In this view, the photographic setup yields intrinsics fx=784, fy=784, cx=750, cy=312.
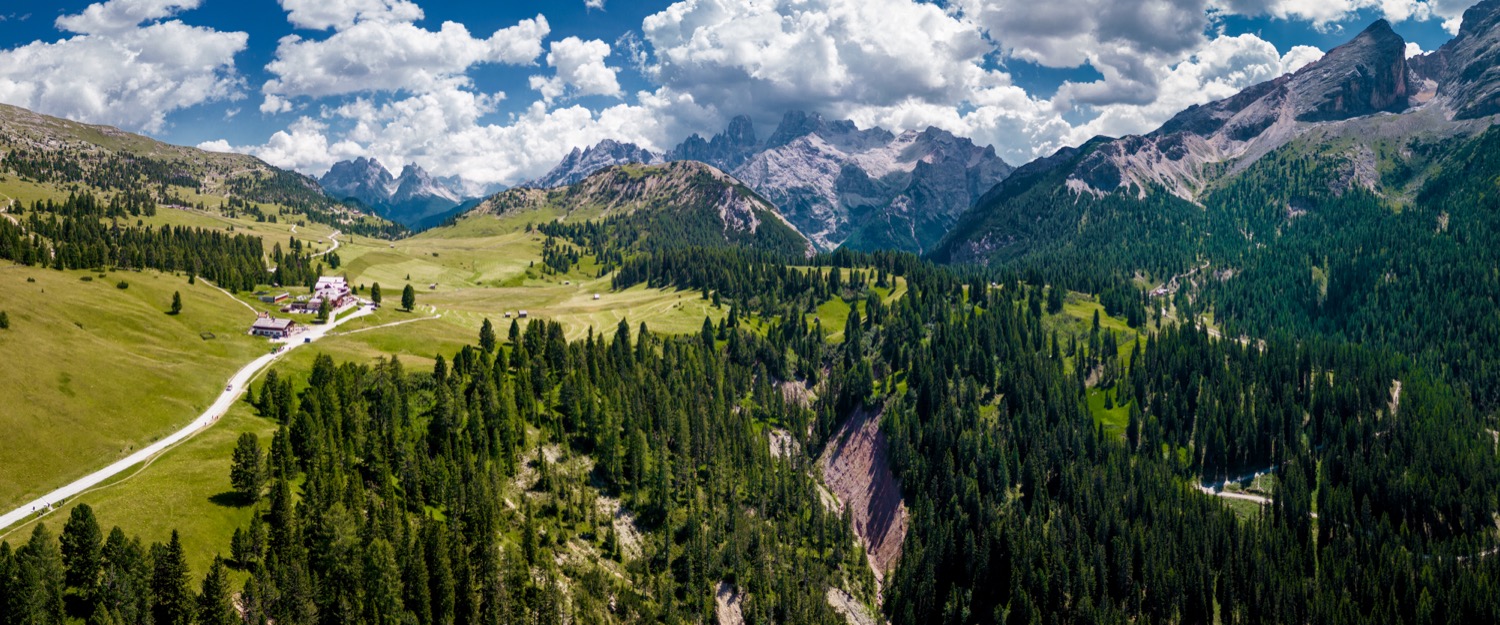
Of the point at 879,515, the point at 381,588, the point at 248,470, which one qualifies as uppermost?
the point at 248,470

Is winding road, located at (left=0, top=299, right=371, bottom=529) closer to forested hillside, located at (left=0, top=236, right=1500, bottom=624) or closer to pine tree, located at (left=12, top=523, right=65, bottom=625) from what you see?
forested hillside, located at (left=0, top=236, right=1500, bottom=624)

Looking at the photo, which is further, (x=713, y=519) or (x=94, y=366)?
(x=713, y=519)

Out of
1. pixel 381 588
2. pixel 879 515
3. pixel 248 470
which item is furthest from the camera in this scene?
pixel 879 515

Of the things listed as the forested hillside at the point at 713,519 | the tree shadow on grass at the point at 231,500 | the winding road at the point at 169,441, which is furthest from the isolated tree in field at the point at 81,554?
the tree shadow on grass at the point at 231,500

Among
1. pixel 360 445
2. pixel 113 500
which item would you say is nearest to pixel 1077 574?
pixel 360 445

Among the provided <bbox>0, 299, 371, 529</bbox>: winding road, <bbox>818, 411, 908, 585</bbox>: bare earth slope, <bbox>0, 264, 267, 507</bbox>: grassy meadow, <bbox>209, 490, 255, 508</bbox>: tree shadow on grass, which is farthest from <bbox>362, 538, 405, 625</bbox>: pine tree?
<bbox>818, 411, 908, 585</bbox>: bare earth slope

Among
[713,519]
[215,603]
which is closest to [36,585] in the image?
[215,603]

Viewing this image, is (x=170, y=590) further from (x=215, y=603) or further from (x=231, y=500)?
(x=231, y=500)

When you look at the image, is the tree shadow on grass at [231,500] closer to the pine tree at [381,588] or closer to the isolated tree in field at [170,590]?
the isolated tree in field at [170,590]
